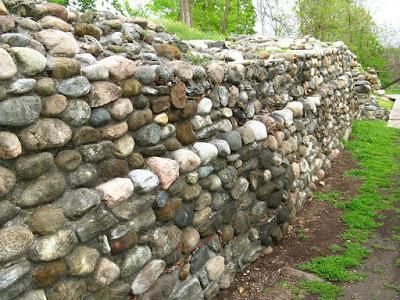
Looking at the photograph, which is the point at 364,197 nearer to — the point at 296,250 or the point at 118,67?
the point at 296,250

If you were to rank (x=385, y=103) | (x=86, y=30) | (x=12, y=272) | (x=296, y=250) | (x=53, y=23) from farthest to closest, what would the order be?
(x=385, y=103)
(x=296, y=250)
(x=86, y=30)
(x=53, y=23)
(x=12, y=272)

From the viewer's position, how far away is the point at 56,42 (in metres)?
3.01

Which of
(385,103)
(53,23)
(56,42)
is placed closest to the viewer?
(56,42)

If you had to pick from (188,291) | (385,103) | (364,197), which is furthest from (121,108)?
(385,103)

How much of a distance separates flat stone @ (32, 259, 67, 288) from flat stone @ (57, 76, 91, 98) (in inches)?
38.0

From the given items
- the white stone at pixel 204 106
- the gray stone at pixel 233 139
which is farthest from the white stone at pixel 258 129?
the white stone at pixel 204 106

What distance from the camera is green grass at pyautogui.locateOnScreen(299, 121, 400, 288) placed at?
14.8 ft

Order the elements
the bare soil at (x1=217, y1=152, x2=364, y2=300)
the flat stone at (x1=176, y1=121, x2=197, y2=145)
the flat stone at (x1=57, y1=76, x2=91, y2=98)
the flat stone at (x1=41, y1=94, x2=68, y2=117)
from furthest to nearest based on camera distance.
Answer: the bare soil at (x1=217, y1=152, x2=364, y2=300)
the flat stone at (x1=176, y1=121, x2=197, y2=145)
the flat stone at (x1=57, y1=76, x2=91, y2=98)
the flat stone at (x1=41, y1=94, x2=68, y2=117)

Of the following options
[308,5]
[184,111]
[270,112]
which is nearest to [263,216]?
[270,112]

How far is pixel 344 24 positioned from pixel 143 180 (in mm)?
19071

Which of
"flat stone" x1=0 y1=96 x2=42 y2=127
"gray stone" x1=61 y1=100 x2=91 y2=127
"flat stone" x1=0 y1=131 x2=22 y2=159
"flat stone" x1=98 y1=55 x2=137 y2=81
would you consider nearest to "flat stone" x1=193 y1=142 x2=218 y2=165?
"flat stone" x1=98 y1=55 x2=137 y2=81

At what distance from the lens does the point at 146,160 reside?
3.29 m

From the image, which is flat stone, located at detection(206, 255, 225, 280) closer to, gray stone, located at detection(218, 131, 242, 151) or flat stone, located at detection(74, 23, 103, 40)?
gray stone, located at detection(218, 131, 242, 151)

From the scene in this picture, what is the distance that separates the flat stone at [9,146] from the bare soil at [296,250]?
2.33 m
